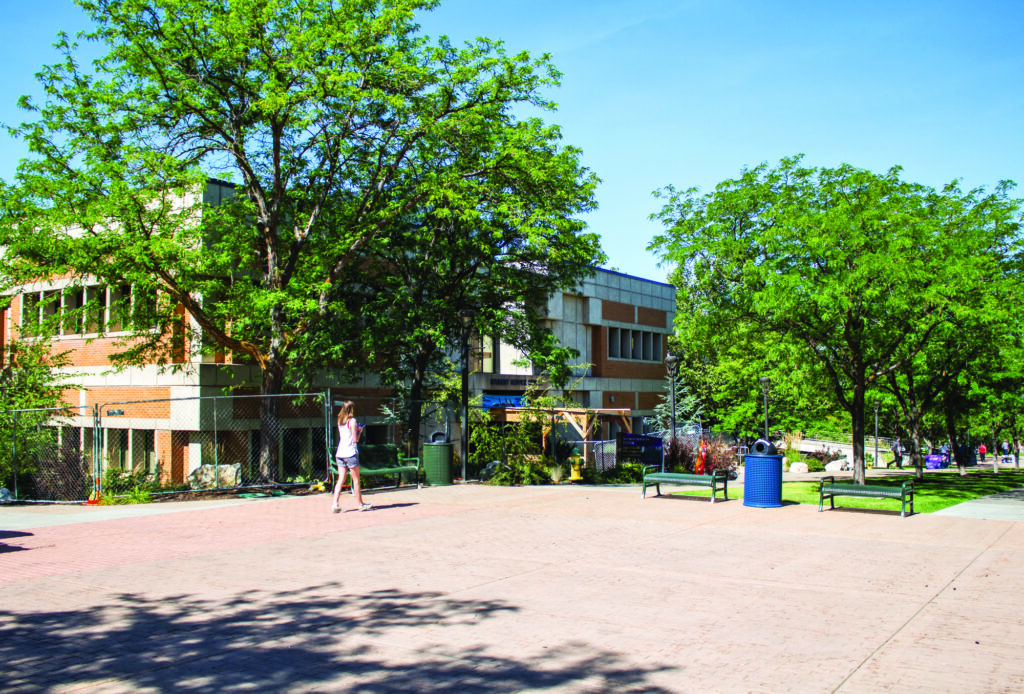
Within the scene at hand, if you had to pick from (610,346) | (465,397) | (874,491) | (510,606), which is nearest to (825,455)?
(610,346)

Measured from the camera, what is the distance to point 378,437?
29.5 meters

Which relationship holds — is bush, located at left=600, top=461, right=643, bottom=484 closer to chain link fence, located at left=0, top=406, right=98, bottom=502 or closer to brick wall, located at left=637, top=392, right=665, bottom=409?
chain link fence, located at left=0, top=406, right=98, bottom=502

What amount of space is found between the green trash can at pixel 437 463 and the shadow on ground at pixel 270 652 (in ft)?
36.3

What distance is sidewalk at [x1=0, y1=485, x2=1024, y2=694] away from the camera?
566cm

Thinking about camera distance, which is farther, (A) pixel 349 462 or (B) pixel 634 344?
(B) pixel 634 344

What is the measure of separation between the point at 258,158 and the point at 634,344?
30233 mm

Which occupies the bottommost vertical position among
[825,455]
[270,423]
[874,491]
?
[825,455]

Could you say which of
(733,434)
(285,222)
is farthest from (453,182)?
(733,434)

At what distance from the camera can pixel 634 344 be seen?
4788 centimetres

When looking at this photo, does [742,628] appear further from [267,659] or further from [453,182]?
[453,182]

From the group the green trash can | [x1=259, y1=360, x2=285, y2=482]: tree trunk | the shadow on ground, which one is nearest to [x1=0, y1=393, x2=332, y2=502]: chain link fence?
[x1=259, y1=360, x2=285, y2=482]: tree trunk

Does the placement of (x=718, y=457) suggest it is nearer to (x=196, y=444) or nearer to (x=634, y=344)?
(x=634, y=344)

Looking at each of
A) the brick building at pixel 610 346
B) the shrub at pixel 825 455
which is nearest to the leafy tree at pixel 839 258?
the brick building at pixel 610 346

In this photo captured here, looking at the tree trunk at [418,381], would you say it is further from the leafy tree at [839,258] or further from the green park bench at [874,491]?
the green park bench at [874,491]
